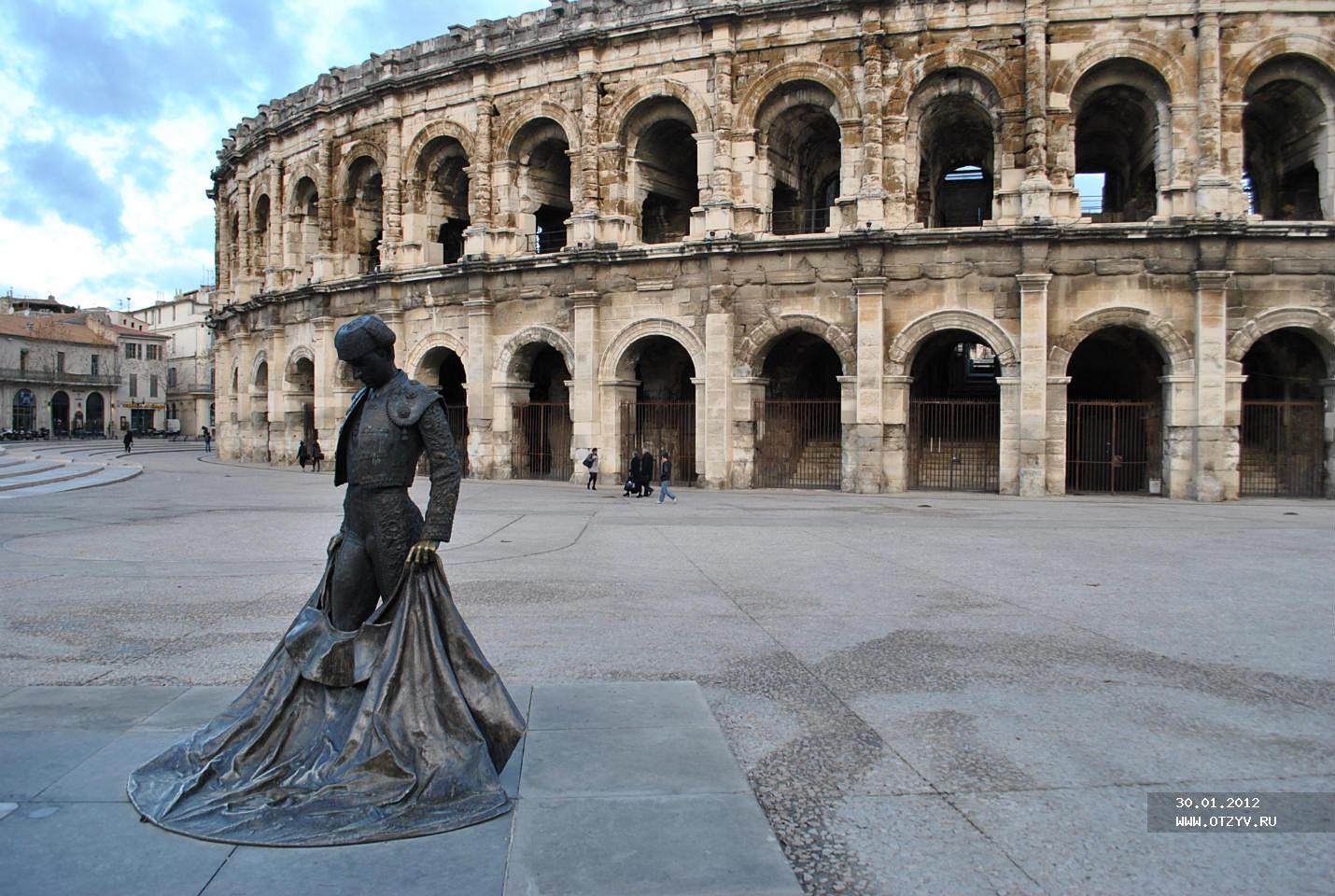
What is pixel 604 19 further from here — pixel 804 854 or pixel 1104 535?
pixel 804 854

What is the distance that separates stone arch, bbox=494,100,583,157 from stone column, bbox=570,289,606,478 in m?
3.50

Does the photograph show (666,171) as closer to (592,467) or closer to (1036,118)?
(592,467)

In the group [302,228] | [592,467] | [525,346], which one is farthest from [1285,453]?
[302,228]

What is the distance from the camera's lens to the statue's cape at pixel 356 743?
11.4 ft

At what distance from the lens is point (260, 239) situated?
34250 millimetres

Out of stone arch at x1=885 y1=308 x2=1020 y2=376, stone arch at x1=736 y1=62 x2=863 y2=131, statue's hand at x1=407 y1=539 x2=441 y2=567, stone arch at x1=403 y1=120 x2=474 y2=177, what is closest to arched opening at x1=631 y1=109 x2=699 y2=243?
stone arch at x1=736 y1=62 x2=863 y2=131

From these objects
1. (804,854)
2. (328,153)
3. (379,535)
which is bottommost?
(804,854)

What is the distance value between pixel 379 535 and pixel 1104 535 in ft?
38.1

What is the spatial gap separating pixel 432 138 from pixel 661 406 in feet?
32.7

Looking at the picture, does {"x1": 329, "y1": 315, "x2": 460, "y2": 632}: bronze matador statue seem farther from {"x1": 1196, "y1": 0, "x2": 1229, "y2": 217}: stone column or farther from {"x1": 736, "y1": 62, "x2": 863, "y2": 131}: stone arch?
{"x1": 1196, "y1": 0, "x2": 1229, "y2": 217}: stone column

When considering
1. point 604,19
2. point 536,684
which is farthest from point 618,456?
point 536,684

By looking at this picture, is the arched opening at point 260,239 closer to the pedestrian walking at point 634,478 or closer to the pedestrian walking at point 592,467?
the pedestrian walking at point 592,467

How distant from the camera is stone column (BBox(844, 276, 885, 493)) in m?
20.1

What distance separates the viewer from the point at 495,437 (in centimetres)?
2439
